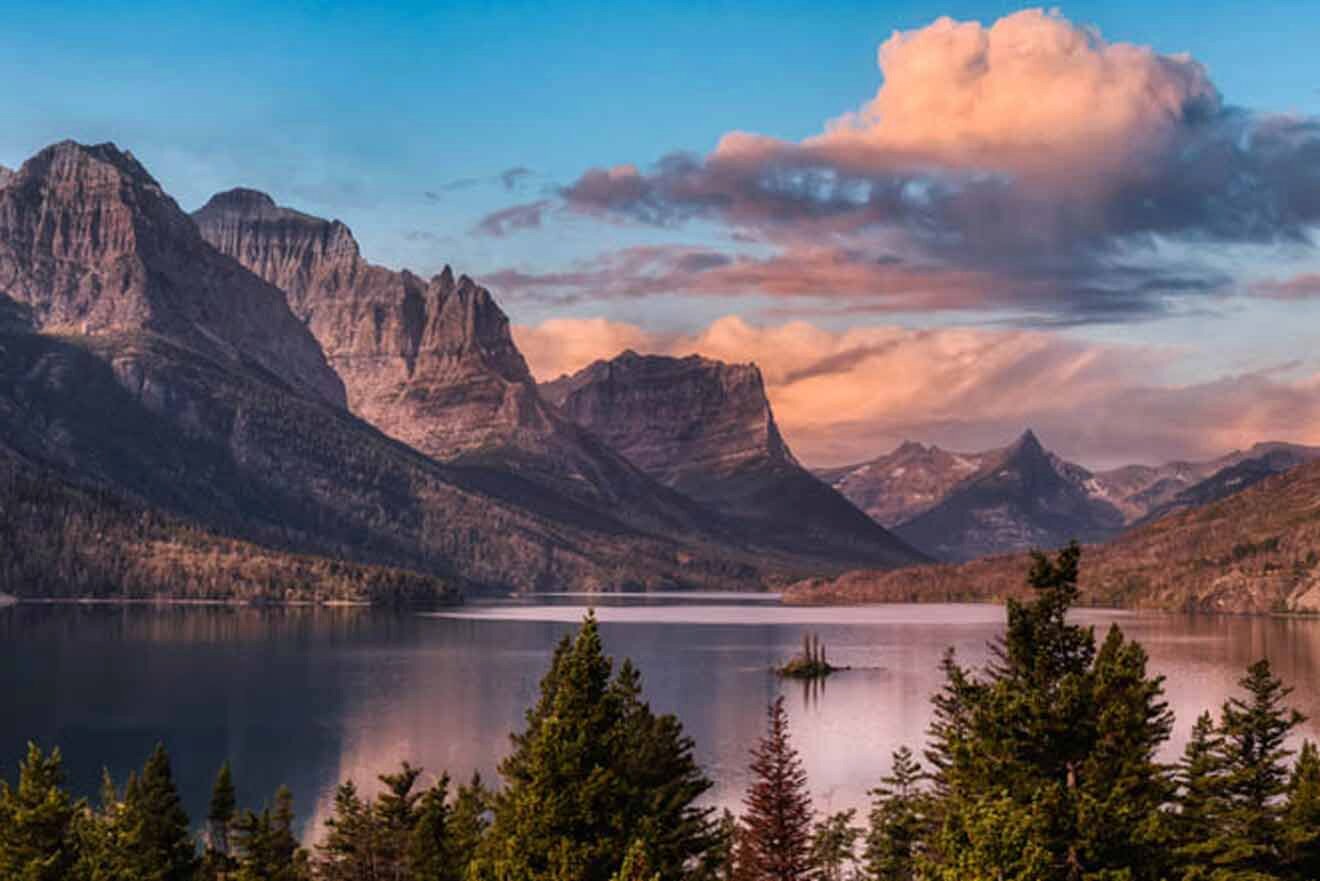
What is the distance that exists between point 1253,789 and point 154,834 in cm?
4599

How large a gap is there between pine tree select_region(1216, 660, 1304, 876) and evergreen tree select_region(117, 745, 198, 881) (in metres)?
43.8

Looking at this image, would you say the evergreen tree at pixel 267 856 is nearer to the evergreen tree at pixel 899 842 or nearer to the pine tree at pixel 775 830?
the pine tree at pixel 775 830

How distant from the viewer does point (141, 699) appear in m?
199

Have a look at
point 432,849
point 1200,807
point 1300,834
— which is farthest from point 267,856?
point 1300,834

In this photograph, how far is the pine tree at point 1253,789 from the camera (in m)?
46.6

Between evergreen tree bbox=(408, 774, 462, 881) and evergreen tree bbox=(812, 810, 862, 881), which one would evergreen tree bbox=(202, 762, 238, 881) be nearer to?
evergreen tree bbox=(408, 774, 462, 881)

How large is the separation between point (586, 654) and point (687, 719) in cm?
14481

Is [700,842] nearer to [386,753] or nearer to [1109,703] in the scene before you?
[1109,703]

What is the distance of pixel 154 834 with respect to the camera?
224 ft

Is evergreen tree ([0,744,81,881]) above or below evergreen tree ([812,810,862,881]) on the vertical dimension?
above

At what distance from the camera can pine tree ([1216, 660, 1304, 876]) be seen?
153 feet

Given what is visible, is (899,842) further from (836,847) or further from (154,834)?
(154,834)

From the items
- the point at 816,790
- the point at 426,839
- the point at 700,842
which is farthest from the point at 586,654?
the point at 816,790

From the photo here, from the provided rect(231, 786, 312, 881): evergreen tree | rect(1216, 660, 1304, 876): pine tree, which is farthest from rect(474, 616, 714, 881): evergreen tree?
rect(231, 786, 312, 881): evergreen tree
